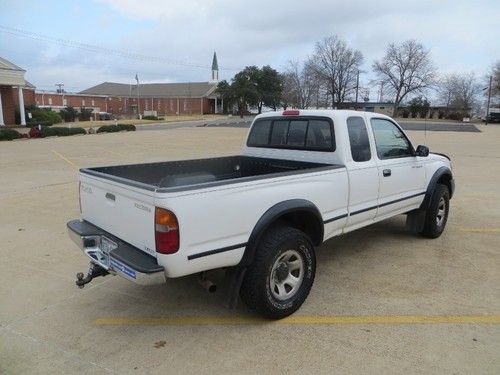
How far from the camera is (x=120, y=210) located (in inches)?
137

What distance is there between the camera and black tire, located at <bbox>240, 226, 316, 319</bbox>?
350 centimetres

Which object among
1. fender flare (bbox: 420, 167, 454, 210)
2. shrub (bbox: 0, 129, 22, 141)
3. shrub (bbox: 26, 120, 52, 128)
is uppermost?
fender flare (bbox: 420, 167, 454, 210)

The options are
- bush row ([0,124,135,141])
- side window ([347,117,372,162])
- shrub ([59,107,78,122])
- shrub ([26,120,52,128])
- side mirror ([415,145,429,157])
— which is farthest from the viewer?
shrub ([59,107,78,122])

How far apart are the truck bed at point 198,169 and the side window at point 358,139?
36 centimetres

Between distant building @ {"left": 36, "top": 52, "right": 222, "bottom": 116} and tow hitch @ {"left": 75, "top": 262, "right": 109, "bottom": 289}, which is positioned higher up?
distant building @ {"left": 36, "top": 52, "right": 222, "bottom": 116}

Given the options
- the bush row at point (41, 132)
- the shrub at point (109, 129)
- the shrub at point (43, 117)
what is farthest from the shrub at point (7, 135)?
the shrub at point (43, 117)

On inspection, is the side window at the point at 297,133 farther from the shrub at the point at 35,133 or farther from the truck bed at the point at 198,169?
the shrub at the point at 35,133

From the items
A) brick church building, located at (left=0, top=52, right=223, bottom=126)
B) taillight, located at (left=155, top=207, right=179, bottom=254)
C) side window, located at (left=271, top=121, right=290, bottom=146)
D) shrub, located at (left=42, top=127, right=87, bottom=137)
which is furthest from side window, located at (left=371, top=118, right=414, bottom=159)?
brick church building, located at (left=0, top=52, right=223, bottom=126)

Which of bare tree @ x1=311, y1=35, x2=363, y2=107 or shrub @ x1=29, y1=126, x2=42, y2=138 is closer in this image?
shrub @ x1=29, y1=126, x2=42, y2=138

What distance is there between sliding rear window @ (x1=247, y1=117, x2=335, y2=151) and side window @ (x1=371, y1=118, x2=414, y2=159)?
66 cm

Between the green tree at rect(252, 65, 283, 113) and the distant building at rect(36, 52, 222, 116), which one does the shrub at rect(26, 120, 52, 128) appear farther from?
the green tree at rect(252, 65, 283, 113)

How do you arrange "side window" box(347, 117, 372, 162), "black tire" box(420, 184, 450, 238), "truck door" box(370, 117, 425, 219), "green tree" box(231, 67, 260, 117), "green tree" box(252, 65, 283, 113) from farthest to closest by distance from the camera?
"green tree" box(252, 65, 283, 113) → "green tree" box(231, 67, 260, 117) → "black tire" box(420, 184, 450, 238) → "truck door" box(370, 117, 425, 219) → "side window" box(347, 117, 372, 162)

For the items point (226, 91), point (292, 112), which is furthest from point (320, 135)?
point (226, 91)

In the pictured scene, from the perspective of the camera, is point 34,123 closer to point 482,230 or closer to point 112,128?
point 112,128
